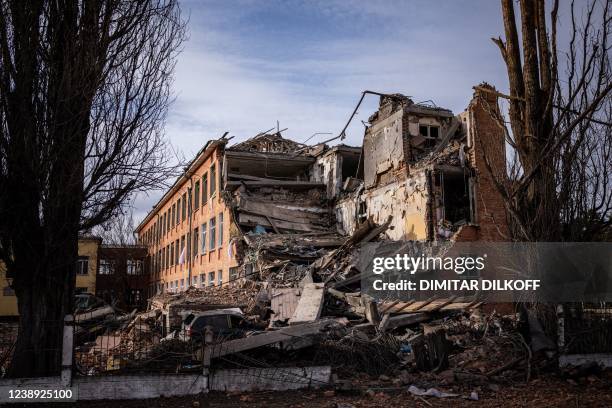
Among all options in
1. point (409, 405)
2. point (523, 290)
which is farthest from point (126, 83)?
point (523, 290)

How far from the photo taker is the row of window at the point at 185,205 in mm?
29781

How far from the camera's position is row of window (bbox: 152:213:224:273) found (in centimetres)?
2830

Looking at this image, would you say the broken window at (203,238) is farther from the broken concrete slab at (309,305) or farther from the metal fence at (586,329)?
the metal fence at (586,329)

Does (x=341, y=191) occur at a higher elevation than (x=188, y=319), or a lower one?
higher

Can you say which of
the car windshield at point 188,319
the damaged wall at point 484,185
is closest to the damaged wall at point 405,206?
the damaged wall at point 484,185

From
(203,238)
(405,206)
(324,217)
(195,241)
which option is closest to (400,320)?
(405,206)

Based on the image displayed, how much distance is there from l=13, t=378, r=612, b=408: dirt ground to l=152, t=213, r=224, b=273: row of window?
1930cm

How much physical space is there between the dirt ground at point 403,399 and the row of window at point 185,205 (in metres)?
20.9

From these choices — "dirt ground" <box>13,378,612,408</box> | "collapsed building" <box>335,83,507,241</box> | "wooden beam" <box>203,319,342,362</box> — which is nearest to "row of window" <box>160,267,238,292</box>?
"collapsed building" <box>335,83,507,241</box>

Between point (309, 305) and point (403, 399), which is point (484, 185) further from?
point (403, 399)

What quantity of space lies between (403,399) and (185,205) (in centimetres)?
3145

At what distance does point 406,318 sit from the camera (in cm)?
1328

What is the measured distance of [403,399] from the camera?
7.94 metres

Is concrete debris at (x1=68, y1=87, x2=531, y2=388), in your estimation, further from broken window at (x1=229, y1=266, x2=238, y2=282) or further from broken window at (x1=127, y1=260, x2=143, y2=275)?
broken window at (x1=127, y1=260, x2=143, y2=275)
